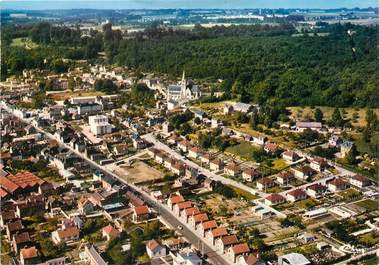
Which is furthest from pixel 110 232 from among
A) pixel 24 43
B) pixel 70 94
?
pixel 24 43

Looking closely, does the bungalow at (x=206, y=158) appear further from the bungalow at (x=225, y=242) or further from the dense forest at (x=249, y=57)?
the dense forest at (x=249, y=57)

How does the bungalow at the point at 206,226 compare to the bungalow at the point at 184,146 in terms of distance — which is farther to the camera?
the bungalow at the point at 184,146

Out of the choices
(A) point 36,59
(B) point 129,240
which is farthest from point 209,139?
(A) point 36,59

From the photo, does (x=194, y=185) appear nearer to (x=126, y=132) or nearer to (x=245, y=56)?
(x=126, y=132)

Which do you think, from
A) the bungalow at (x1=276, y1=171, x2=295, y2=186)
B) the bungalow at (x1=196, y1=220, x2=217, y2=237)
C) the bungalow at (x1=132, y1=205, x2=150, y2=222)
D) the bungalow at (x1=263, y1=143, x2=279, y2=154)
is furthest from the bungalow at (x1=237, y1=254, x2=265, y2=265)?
the bungalow at (x1=263, y1=143, x2=279, y2=154)

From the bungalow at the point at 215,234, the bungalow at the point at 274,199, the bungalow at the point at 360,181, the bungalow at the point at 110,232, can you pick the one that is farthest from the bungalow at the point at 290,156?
the bungalow at the point at 110,232

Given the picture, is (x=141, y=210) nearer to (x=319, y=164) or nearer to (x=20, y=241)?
(x=20, y=241)
